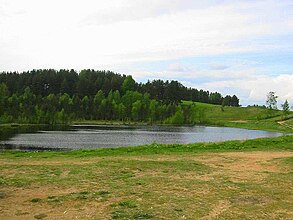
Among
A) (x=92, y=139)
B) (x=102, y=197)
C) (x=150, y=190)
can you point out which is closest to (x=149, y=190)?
(x=150, y=190)

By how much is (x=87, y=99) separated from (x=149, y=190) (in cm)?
13411

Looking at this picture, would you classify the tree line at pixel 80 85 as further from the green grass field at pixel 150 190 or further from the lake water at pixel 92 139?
the green grass field at pixel 150 190

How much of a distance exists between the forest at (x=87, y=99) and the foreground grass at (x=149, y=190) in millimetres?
104211

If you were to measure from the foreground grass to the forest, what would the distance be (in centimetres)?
10421

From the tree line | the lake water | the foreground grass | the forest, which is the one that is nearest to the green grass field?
the foreground grass

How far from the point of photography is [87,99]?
14512 centimetres

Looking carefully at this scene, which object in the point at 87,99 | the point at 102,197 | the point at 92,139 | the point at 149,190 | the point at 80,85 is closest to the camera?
the point at 102,197

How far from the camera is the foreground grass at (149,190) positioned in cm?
1059

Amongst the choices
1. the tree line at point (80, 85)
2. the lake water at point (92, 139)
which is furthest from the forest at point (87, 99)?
the lake water at point (92, 139)

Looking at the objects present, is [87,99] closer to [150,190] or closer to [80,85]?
[80,85]

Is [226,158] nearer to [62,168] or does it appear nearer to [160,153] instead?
[160,153]

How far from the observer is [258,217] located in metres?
10.4

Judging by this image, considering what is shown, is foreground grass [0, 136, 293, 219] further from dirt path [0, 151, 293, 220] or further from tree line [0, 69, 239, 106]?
tree line [0, 69, 239, 106]

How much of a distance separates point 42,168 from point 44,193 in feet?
18.2
